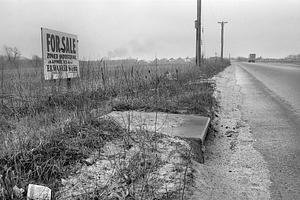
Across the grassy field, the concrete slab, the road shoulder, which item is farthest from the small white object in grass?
the concrete slab

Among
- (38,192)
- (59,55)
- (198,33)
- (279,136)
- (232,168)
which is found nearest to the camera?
(38,192)

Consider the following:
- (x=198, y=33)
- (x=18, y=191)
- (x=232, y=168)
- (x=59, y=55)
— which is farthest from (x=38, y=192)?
(x=198, y=33)

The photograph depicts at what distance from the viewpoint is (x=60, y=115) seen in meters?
4.59

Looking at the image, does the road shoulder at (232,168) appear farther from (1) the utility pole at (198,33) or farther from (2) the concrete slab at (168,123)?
(1) the utility pole at (198,33)

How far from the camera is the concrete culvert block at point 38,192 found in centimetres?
230

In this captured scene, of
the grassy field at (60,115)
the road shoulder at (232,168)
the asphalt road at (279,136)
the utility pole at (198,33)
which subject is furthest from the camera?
the utility pole at (198,33)

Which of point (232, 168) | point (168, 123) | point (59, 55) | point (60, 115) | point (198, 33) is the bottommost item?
point (232, 168)

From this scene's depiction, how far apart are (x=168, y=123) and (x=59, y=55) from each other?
4292 millimetres

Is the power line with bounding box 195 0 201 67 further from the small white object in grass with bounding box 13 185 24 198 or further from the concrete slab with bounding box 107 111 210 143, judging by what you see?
the small white object in grass with bounding box 13 185 24 198

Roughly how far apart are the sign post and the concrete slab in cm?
249

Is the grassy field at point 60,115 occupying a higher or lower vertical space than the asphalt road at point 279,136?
higher

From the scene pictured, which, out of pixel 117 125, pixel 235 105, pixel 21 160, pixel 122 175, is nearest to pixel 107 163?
pixel 122 175

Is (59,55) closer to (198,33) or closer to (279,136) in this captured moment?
(279,136)

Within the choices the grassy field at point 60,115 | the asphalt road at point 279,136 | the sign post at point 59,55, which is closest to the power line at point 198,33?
the grassy field at point 60,115
